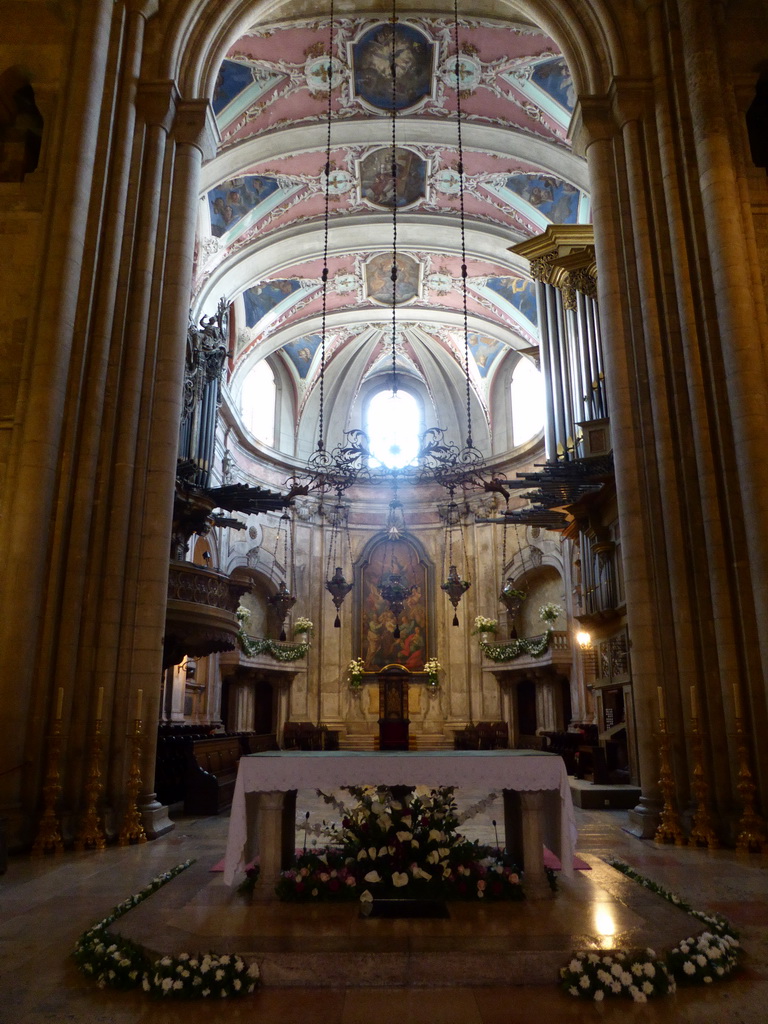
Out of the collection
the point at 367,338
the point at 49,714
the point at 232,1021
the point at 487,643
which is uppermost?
the point at 367,338

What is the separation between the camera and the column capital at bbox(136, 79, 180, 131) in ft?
34.2

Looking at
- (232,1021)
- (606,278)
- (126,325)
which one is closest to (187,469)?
(126,325)

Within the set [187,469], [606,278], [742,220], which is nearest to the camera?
[742,220]

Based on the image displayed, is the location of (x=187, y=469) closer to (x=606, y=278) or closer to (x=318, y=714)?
(x=606, y=278)

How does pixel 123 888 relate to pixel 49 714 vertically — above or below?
below

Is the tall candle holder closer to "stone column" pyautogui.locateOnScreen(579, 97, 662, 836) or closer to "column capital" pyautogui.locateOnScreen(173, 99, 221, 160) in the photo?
"stone column" pyautogui.locateOnScreen(579, 97, 662, 836)

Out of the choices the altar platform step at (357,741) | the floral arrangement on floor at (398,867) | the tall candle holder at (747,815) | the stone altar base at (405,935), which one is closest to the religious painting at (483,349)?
the altar platform step at (357,741)

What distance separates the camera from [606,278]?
10.2m

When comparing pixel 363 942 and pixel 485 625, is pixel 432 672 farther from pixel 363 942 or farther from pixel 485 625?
pixel 363 942

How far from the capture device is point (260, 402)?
2684 centimetres

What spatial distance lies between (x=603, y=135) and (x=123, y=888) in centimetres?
1081

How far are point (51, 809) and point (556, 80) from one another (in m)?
15.9

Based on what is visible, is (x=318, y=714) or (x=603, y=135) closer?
(x=603, y=135)

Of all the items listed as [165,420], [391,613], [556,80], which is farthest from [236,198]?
[391,613]
